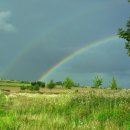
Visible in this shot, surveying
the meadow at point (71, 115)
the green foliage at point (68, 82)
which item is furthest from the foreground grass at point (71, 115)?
the green foliage at point (68, 82)

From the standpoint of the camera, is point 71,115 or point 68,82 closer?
point 71,115

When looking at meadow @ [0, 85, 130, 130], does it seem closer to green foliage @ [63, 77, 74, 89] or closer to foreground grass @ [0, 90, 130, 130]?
foreground grass @ [0, 90, 130, 130]

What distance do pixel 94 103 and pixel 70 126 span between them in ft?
26.9

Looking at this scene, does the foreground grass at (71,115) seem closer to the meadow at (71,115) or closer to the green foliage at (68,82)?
the meadow at (71,115)

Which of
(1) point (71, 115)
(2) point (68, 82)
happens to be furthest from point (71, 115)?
(2) point (68, 82)

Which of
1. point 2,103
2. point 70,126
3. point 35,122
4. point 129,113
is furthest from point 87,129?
point 2,103

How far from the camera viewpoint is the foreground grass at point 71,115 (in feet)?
40.3

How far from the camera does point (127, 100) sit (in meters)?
19.9

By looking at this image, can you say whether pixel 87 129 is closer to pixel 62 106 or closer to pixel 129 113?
pixel 129 113

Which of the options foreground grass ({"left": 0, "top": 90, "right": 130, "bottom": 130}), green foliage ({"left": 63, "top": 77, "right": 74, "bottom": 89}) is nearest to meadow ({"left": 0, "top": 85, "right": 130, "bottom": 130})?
foreground grass ({"left": 0, "top": 90, "right": 130, "bottom": 130})

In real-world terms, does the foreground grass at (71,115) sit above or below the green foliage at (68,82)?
below

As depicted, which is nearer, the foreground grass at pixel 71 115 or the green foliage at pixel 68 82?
the foreground grass at pixel 71 115

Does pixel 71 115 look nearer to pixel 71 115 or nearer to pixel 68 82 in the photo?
pixel 71 115

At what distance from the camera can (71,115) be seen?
17109 millimetres
